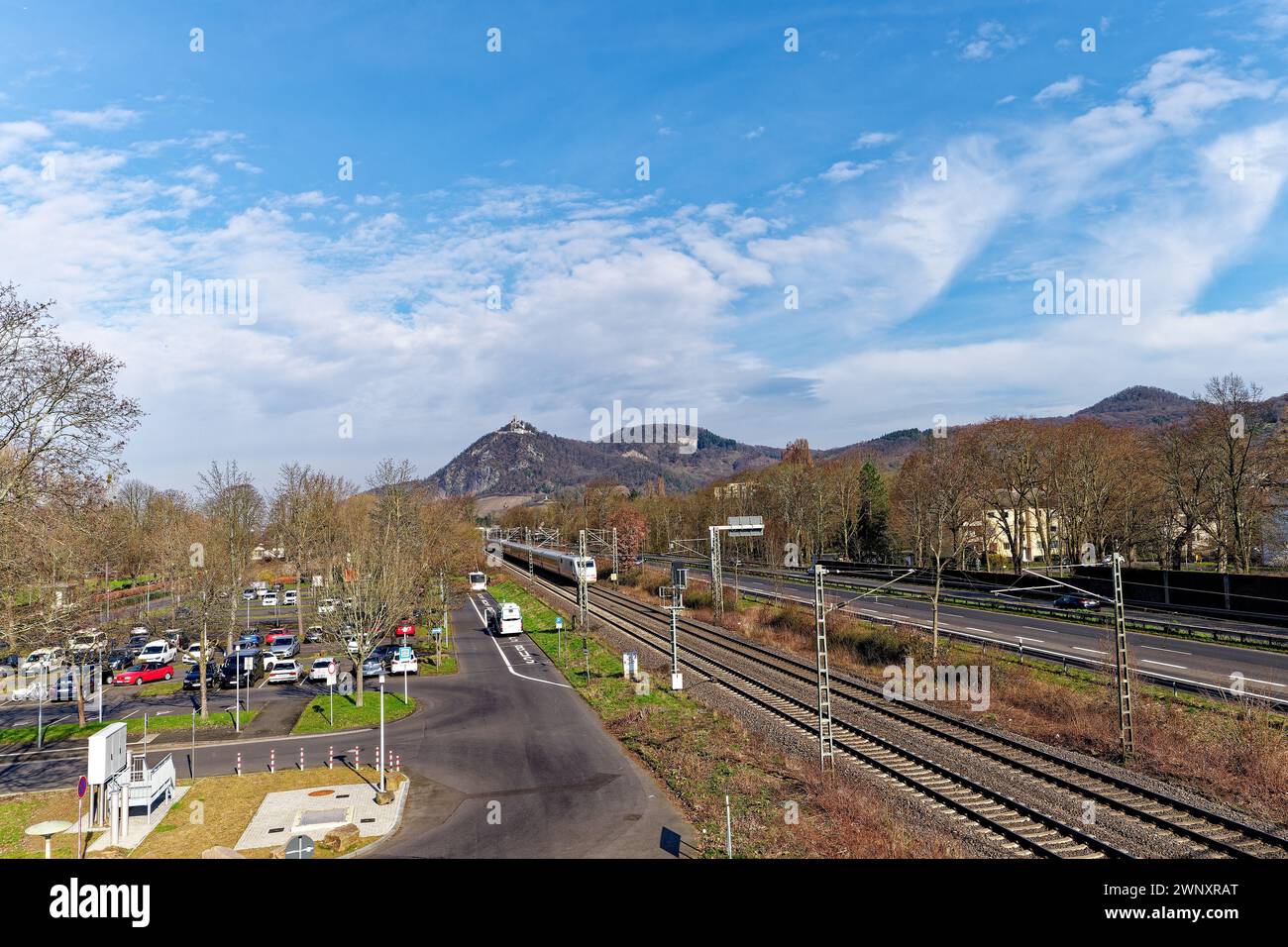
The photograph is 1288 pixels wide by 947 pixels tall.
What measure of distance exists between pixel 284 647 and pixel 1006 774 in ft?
132

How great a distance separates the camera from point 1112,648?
36.6m

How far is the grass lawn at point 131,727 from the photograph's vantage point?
1167 inches

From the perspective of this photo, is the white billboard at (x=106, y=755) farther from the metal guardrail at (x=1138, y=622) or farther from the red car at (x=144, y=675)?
the metal guardrail at (x=1138, y=622)

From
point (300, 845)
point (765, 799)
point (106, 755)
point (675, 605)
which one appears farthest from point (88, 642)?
point (765, 799)

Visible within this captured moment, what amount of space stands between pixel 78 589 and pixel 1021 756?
29231 millimetres

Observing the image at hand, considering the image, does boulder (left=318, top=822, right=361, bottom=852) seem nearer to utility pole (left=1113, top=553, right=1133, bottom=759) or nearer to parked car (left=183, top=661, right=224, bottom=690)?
utility pole (left=1113, top=553, right=1133, bottom=759)

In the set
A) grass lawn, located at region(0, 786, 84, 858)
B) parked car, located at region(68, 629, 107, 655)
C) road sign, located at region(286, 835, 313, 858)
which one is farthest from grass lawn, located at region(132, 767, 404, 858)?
parked car, located at region(68, 629, 107, 655)

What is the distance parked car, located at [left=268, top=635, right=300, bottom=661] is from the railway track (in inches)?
1000

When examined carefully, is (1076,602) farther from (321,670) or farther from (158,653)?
(158,653)

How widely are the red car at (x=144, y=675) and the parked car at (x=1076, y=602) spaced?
56.1 m

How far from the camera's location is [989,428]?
234 ft

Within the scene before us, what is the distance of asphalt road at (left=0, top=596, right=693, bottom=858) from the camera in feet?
60.5
